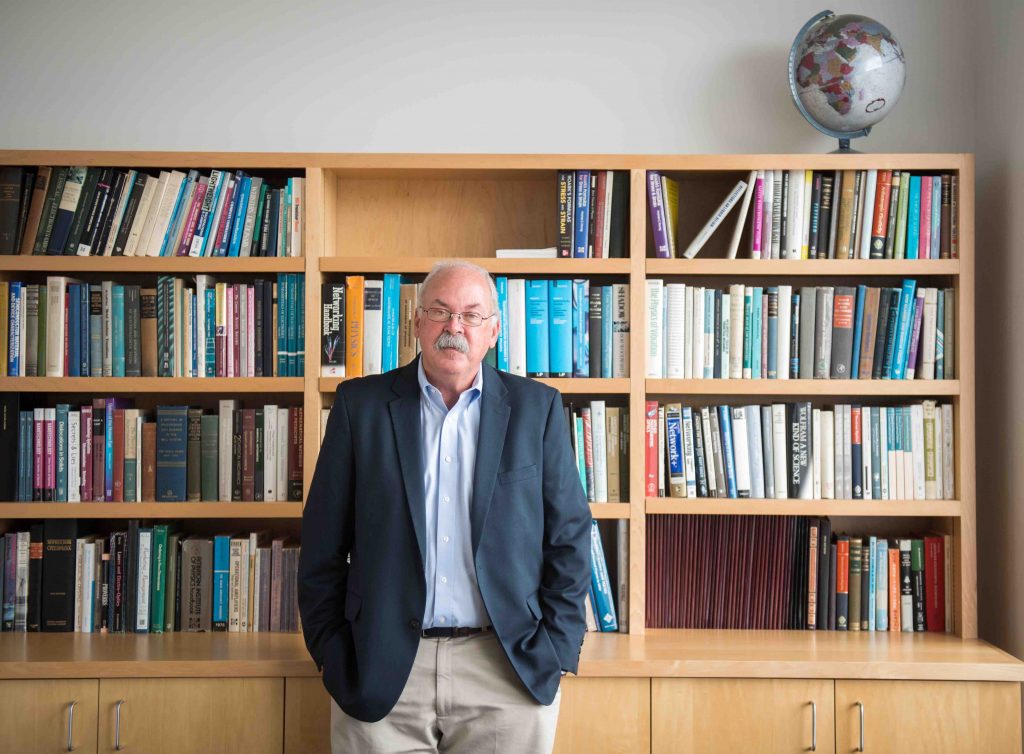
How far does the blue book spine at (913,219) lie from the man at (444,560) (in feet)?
4.32

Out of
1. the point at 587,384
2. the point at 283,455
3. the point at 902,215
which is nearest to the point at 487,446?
the point at 587,384

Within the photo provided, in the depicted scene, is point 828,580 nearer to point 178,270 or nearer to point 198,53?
point 178,270

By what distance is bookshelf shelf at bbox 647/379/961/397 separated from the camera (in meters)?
2.65

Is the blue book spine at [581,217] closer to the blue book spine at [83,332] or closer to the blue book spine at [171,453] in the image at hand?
the blue book spine at [171,453]

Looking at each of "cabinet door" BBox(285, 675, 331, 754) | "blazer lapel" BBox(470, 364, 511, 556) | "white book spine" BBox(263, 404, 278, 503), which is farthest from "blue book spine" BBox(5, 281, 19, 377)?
"blazer lapel" BBox(470, 364, 511, 556)

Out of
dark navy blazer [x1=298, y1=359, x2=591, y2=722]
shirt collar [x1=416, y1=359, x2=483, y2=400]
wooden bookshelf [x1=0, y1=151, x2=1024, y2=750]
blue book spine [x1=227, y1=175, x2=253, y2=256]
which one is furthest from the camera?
blue book spine [x1=227, y1=175, x2=253, y2=256]

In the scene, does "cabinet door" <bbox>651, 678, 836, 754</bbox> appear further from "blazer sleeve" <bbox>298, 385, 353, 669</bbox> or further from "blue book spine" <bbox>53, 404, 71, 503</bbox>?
"blue book spine" <bbox>53, 404, 71, 503</bbox>

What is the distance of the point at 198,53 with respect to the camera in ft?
9.87

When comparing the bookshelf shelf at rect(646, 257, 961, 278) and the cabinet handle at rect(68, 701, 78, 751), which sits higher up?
the bookshelf shelf at rect(646, 257, 961, 278)

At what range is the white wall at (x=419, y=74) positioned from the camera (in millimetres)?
2971

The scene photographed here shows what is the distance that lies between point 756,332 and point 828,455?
42 cm

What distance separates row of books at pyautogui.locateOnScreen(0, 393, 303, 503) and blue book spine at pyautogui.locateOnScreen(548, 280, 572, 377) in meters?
0.78

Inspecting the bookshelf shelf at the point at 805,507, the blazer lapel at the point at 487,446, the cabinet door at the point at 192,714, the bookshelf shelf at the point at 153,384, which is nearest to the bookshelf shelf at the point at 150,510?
the bookshelf shelf at the point at 153,384

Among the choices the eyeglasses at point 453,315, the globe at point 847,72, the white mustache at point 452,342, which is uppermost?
the globe at point 847,72
